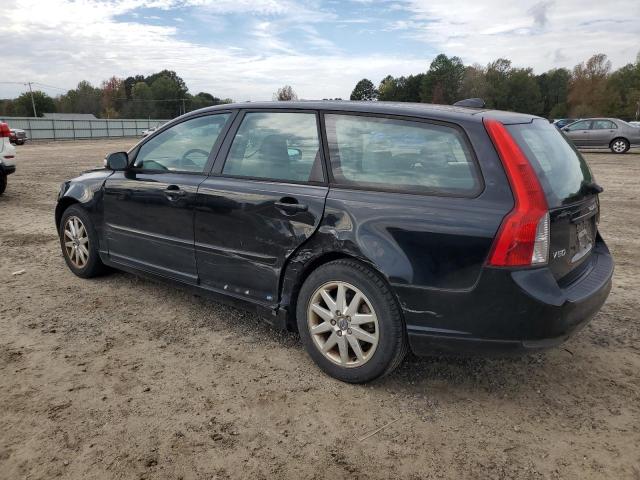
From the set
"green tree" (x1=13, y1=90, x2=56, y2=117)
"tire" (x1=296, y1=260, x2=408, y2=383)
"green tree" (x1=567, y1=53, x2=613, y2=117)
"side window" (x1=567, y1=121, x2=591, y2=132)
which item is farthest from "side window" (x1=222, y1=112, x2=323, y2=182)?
"green tree" (x1=13, y1=90, x2=56, y2=117)

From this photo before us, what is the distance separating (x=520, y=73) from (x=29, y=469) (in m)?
105

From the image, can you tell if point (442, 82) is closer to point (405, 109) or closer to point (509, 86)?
point (509, 86)

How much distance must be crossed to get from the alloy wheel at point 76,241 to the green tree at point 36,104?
307ft

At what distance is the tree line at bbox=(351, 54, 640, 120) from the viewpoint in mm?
86250

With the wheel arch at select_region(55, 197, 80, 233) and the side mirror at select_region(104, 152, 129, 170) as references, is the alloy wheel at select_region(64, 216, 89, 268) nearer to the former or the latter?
the wheel arch at select_region(55, 197, 80, 233)

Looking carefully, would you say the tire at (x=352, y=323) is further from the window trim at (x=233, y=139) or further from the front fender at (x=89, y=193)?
Answer: the front fender at (x=89, y=193)

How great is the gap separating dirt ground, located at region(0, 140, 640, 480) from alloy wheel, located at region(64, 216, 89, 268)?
68cm

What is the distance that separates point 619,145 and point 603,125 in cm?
101

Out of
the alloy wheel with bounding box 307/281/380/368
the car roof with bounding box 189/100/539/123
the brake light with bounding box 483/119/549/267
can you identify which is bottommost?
the alloy wheel with bounding box 307/281/380/368

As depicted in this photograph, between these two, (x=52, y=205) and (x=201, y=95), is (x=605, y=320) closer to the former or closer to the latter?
(x=52, y=205)

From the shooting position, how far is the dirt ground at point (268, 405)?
240cm

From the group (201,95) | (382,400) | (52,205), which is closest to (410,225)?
(382,400)

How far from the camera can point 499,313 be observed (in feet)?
8.52

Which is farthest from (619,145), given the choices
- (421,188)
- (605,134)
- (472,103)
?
(421,188)
